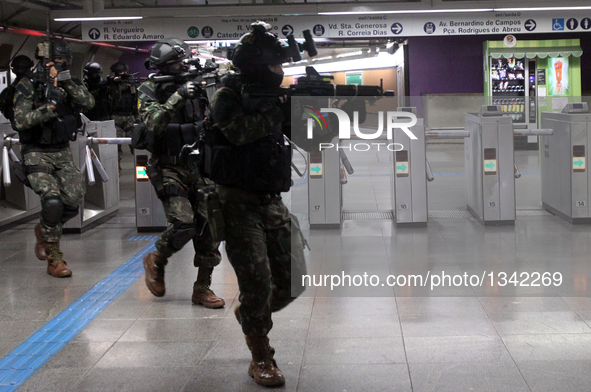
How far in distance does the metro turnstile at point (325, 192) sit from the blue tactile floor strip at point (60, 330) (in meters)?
2.11

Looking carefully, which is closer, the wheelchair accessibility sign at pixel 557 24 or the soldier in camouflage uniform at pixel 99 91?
the soldier in camouflage uniform at pixel 99 91

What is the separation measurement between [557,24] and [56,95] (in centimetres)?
1086

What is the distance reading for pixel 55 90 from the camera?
523 centimetres

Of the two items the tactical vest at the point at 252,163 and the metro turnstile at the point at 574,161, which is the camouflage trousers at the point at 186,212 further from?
the metro turnstile at the point at 574,161

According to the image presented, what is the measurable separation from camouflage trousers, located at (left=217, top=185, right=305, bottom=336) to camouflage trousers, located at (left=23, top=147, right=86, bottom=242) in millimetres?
2574

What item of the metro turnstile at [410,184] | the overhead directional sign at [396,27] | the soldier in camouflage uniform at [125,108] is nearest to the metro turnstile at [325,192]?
the metro turnstile at [410,184]

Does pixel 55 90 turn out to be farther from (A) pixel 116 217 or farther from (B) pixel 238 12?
(B) pixel 238 12

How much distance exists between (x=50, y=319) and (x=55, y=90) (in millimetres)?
1923

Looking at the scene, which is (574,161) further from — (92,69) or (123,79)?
(92,69)

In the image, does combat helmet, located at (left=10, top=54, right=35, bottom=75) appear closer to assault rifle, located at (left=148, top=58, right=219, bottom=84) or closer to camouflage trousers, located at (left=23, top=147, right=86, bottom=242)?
camouflage trousers, located at (left=23, top=147, right=86, bottom=242)

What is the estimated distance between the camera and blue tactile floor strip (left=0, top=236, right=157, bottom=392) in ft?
10.9

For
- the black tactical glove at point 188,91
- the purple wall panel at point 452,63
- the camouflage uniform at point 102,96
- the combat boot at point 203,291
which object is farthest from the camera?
the purple wall panel at point 452,63

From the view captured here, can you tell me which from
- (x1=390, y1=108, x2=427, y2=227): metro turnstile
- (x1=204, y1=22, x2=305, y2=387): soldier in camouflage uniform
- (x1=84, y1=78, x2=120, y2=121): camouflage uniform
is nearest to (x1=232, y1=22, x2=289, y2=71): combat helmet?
(x1=204, y1=22, x2=305, y2=387): soldier in camouflage uniform

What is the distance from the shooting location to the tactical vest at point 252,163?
3061 mm
